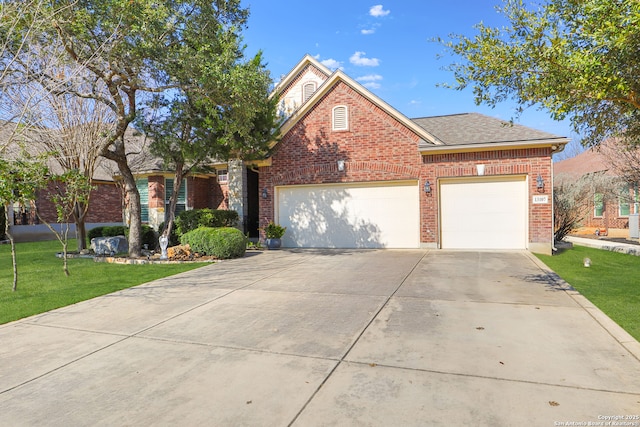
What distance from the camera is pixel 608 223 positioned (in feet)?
67.6

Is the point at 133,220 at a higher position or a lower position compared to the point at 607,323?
higher

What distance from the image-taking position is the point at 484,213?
12711mm

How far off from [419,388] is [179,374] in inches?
91.8

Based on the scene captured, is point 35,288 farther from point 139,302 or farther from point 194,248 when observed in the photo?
point 194,248

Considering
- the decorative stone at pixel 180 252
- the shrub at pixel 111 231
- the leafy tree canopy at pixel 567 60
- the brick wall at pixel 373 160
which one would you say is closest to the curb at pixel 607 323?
the leafy tree canopy at pixel 567 60

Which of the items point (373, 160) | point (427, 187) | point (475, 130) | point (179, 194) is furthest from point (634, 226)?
point (179, 194)

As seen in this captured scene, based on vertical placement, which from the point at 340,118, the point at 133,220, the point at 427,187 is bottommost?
the point at 133,220

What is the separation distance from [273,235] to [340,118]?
202 inches

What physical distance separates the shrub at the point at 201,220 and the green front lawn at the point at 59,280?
11.4ft

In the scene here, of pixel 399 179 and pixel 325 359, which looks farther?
pixel 399 179

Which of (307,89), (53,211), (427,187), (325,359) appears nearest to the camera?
Result: (325,359)

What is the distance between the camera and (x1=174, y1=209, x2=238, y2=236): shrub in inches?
561

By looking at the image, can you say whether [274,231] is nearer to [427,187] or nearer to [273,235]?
[273,235]

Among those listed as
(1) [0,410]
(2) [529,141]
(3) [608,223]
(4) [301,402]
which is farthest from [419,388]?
(3) [608,223]
